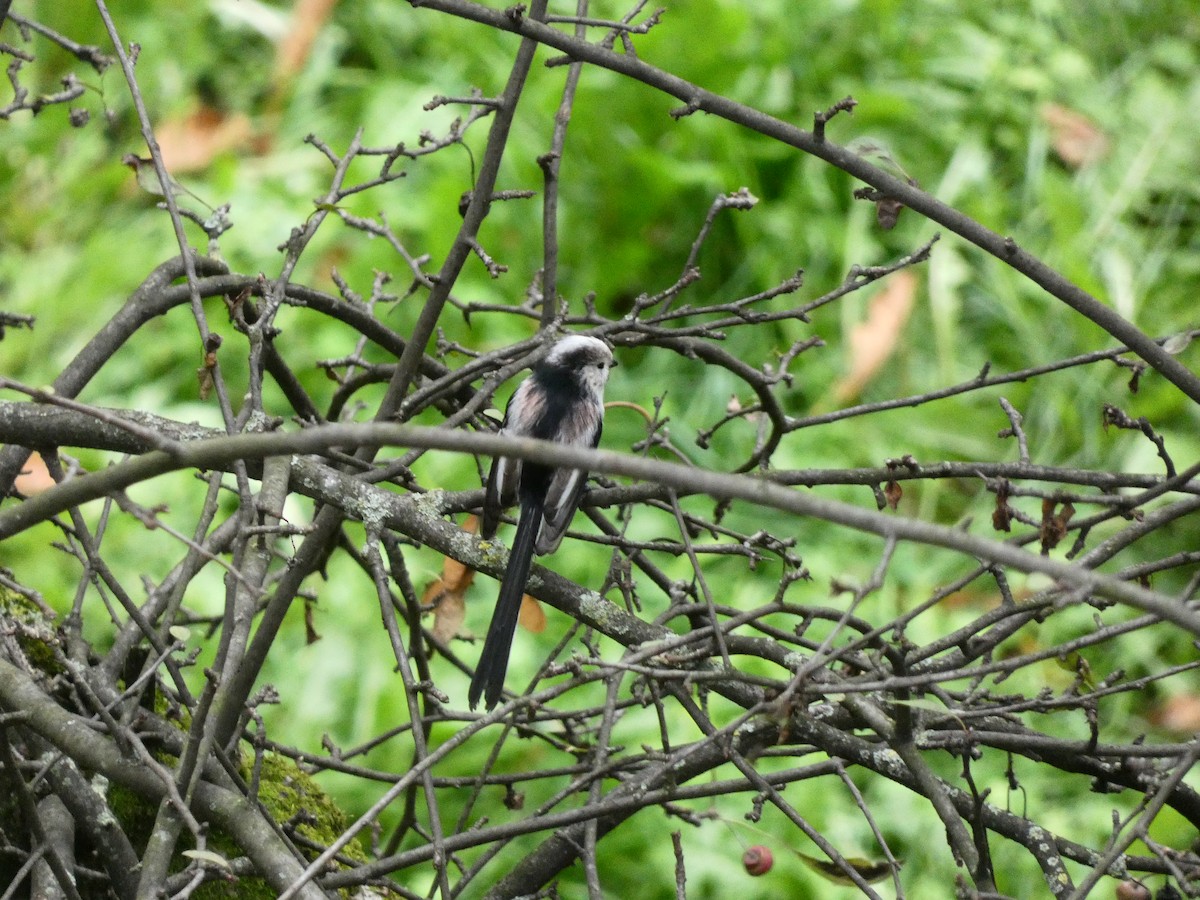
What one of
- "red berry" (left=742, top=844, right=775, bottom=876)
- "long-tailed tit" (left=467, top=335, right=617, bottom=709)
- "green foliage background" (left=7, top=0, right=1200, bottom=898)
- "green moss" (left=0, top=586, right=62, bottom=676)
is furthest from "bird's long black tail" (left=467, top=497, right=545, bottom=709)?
"green foliage background" (left=7, top=0, right=1200, bottom=898)

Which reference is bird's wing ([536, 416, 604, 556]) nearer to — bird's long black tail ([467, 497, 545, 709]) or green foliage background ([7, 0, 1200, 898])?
bird's long black tail ([467, 497, 545, 709])

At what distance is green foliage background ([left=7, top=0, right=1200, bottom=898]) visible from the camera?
5672 mm

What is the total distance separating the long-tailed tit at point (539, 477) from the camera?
99.8 inches

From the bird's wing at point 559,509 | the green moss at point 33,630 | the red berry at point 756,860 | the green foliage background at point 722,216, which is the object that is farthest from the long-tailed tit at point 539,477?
the green foliage background at point 722,216

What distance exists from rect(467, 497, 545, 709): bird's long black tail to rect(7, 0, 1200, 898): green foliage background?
235 cm

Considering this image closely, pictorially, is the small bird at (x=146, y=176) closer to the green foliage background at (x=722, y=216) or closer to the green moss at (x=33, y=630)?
the green moss at (x=33, y=630)

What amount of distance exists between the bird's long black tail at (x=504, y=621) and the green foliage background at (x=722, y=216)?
2348mm

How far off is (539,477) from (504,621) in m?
0.47

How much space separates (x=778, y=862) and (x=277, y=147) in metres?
4.75

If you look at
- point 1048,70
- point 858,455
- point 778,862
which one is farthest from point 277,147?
point 778,862

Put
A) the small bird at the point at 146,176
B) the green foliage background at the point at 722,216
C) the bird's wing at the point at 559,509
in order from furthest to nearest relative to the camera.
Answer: the green foliage background at the point at 722,216, the bird's wing at the point at 559,509, the small bird at the point at 146,176

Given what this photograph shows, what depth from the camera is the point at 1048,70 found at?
23.0 ft

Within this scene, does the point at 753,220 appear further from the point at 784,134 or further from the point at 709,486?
the point at 709,486

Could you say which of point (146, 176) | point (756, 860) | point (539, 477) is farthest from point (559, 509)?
point (146, 176)
